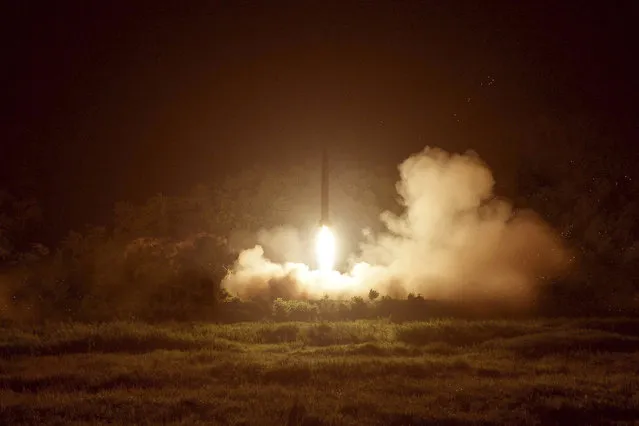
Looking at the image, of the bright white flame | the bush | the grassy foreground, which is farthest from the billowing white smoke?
the grassy foreground

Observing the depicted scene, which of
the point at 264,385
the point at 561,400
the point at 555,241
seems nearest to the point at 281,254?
the point at 555,241

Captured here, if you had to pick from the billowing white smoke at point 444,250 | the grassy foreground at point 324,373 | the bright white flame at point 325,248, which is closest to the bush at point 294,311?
the grassy foreground at point 324,373

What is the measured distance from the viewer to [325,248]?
3356 centimetres

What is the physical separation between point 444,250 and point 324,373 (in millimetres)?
17354

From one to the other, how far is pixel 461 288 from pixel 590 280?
251 inches

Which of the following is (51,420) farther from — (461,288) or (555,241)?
(555,241)

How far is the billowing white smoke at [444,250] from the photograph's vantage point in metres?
31.6

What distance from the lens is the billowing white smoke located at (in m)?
31.6

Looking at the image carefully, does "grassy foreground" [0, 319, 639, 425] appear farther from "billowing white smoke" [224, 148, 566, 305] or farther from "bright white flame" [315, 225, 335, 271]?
"bright white flame" [315, 225, 335, 271]

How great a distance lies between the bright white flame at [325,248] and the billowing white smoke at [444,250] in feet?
3.80

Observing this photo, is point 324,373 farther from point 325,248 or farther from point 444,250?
point 444,250

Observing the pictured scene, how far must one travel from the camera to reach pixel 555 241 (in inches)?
1422

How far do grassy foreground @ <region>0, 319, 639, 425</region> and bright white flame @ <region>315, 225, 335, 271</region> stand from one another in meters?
7.91

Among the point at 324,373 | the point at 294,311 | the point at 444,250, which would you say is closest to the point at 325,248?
the point at 444,250
